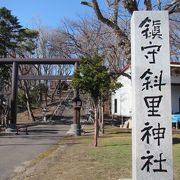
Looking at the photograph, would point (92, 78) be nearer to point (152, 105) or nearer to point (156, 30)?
point (156, 30)

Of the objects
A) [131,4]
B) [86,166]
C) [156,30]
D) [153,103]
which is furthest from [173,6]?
[153,103]

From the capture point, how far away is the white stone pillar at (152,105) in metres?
7.84

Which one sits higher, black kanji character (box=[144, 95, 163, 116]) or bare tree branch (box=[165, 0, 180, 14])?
bare tree branch (box=[165, 0, 180, 14])

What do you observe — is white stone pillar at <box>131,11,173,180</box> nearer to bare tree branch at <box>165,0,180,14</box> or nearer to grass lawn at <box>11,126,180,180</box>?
grass lawn at <box>11,126,180,180</box>

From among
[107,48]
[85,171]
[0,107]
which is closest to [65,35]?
[107,48]

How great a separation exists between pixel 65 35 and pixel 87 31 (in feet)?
9.01

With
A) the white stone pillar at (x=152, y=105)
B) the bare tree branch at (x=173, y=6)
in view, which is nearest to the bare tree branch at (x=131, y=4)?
the bare tree branch at (x=173, y=6)

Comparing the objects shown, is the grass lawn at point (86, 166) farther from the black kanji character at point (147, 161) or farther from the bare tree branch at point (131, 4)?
the bare tree branch at point (131, 4)

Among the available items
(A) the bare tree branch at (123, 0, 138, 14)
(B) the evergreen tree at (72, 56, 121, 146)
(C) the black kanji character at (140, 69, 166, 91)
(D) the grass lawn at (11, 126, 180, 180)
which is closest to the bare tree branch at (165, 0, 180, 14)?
(A) the bare tree branch at (123, 0, 138, 14)

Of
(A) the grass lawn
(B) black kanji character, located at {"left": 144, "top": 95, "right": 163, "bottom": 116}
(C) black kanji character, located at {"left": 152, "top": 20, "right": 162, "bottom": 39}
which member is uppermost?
(C) black kanji character, located at {"left": 152, "top": 20, "right": 162, "bottom": 39}

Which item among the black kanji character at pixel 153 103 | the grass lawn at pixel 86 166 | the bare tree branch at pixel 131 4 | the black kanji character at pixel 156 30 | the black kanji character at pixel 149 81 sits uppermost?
the bare tree branch at pixel 131 4

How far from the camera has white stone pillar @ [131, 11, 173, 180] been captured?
25.7ft

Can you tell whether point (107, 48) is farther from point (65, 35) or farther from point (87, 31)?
point (65, 35)

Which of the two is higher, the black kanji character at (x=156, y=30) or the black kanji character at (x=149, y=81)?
the black kanji character at (x=156, y=30)
